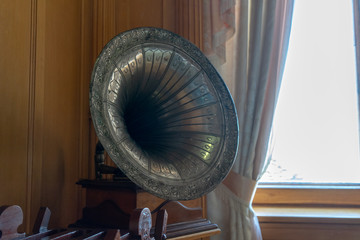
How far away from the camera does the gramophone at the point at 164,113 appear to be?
1.18 m

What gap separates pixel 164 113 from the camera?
58.3 inches

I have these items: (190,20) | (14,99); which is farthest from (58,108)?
(190,20)

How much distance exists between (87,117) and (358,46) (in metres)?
1.48

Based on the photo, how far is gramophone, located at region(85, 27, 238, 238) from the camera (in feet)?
3.87

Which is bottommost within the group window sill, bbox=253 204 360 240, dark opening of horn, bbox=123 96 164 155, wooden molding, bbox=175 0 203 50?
window sill, bbox=253 204 360 240

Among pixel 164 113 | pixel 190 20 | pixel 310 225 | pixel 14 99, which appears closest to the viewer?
pixel 14 99

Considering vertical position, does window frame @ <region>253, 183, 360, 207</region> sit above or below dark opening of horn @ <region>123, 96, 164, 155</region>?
below

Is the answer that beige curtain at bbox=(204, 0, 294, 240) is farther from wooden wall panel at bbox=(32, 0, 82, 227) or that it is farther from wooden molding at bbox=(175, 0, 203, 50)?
wooden wall panel at bbox=(32, 0, 82, 227)

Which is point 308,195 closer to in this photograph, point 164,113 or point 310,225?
point 310,225

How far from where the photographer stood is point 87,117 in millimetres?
1828

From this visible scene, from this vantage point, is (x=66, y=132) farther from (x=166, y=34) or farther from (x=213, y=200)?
(x=213, y=200)

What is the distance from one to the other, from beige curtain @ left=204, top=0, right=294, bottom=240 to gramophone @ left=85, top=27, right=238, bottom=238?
1.86 feet

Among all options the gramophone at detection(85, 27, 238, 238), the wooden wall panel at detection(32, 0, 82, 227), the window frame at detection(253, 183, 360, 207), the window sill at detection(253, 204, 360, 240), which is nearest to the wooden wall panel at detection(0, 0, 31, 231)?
the wooden wall panel at detection(32, 0, 82, 227)

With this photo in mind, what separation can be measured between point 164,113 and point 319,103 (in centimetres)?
111
